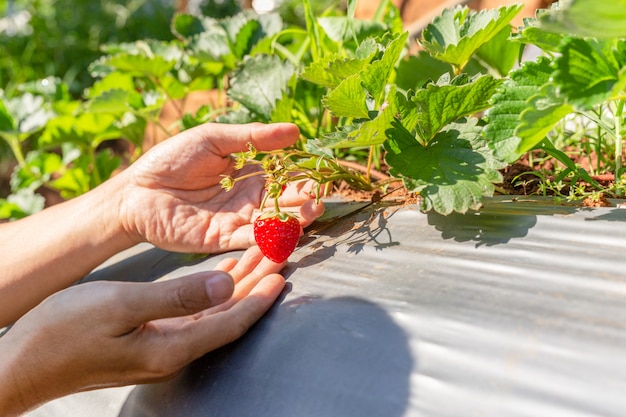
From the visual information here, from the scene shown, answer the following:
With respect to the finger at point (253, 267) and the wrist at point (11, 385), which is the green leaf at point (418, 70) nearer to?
the finger at point (253, 267)

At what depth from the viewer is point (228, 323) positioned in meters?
0.71

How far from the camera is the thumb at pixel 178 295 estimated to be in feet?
2.13

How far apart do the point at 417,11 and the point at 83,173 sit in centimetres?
137

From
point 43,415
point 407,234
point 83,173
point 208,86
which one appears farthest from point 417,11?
point 43,415

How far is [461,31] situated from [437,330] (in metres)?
0.44

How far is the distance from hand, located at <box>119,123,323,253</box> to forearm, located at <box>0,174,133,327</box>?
0.13 ft

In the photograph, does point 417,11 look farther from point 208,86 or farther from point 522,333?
point 522,333

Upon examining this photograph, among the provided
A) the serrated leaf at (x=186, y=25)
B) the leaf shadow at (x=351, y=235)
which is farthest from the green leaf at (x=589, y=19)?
the serrated leaf at (x=186, y=25)

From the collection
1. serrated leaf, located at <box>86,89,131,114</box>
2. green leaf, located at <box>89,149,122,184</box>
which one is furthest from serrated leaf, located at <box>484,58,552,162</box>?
green leaf, located at <box>89,149,122,184</box>

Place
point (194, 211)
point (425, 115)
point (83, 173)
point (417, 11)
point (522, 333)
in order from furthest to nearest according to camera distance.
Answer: point (417, 11) < point (83, 173) < point (194, 211) < point (425, 115) < point (522, 333)

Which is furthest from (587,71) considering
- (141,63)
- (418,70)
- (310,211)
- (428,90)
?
(141,63)

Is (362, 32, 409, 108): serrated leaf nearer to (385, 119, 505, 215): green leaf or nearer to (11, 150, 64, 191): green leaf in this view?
(385, 119, 505, 215): green leaf

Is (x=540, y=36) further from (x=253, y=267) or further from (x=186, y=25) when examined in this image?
(x=186, y=25)

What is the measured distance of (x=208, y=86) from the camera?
5.55ft
